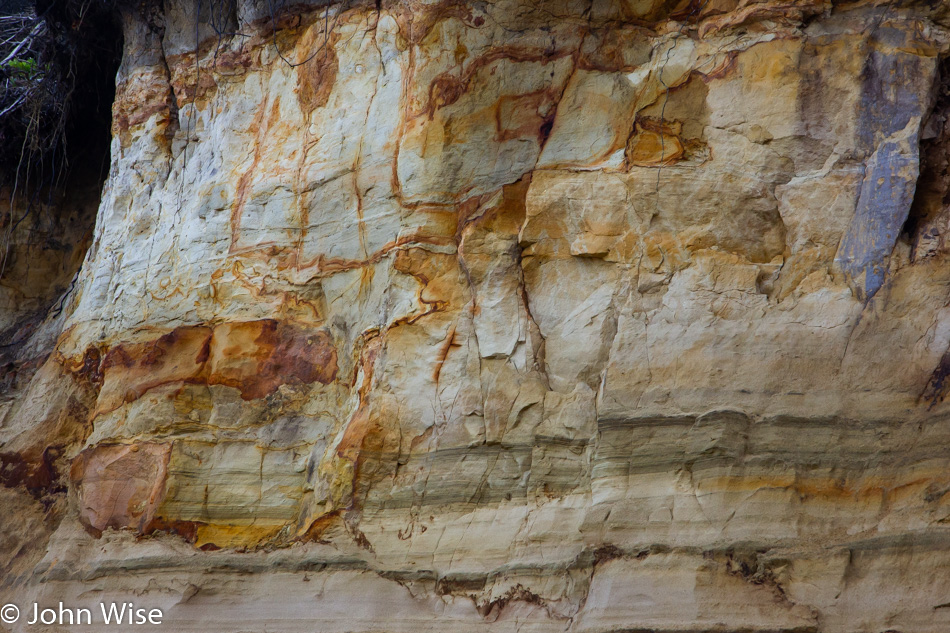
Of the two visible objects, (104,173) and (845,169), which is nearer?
(845,169)

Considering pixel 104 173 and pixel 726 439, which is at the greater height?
pixel 104 173

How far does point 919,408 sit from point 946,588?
2.25 feet

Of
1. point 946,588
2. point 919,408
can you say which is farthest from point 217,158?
point 946,588

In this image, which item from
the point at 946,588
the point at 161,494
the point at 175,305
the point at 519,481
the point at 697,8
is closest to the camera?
the point at 946,588

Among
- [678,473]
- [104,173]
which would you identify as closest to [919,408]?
[678,473]

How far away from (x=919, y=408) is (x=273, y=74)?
404cm

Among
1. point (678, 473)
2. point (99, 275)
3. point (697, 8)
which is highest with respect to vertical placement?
point (697, 8)

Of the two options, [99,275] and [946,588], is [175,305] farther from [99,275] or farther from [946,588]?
[946,588]

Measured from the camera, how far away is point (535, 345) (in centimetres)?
371

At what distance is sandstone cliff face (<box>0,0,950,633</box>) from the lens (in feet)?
10.2

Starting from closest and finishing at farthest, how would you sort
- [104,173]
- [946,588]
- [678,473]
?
1. [946,588]
2. [678,473]
3. [104,173]

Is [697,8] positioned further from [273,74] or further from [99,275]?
[99,275]

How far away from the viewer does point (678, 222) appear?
11.8 feet

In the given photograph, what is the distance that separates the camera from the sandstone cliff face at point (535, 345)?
310 centimetres
